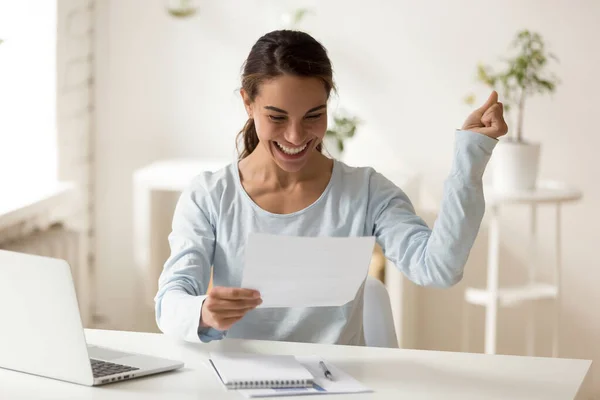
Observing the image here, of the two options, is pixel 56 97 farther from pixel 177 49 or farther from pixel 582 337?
pixel 582 337

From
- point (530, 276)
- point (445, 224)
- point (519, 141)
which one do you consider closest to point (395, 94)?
point (519, 141)

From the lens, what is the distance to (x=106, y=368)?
1.49 meters

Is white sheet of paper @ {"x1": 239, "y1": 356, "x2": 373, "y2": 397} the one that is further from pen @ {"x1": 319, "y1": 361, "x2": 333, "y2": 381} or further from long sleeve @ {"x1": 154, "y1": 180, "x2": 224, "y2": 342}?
long sleeve @ {"x1": 154, "y1": 180, "x2": 224, "y2": 342}

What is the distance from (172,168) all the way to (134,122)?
0.36 metres

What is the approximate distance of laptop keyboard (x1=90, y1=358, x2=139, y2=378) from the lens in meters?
1.47

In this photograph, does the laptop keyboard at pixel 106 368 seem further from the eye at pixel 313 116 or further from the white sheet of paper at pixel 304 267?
the eye at pixel 313 116

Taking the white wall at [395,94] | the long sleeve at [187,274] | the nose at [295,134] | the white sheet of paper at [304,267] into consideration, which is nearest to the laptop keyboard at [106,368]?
the long sleeve at [187,274]

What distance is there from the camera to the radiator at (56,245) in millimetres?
2978

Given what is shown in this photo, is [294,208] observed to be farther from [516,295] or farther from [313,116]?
[516,295]

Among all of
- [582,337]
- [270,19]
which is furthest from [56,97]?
[582,337]

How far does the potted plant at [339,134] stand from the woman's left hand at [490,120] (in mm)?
1579

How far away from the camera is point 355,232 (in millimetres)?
1876

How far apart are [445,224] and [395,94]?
1.89 meters

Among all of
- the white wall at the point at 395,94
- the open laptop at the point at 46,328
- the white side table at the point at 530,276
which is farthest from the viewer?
the white wall at the point at 395,94
